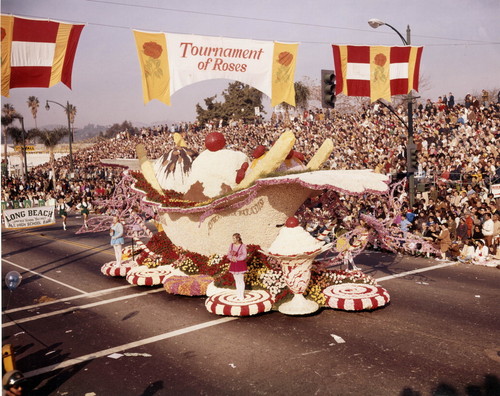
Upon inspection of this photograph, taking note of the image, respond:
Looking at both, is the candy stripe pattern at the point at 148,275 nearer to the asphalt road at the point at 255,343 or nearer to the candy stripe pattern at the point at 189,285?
the asphalt road at the point at 255,343

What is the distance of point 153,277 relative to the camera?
12.1 m

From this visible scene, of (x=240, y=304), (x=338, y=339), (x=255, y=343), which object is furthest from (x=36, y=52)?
(x=338, y=339)

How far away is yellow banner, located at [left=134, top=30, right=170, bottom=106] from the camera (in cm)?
1177

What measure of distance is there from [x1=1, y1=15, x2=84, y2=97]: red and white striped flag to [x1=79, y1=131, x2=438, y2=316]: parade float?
3657 mm

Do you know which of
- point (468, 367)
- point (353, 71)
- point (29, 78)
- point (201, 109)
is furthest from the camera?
point (201, 109)

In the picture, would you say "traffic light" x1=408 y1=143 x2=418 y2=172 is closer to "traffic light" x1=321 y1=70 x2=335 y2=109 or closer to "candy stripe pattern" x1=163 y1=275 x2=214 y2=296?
"traffic light" x1=321 y1=70 x2=335 y2=109

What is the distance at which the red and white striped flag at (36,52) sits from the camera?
8.98m

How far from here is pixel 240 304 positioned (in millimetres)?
9617

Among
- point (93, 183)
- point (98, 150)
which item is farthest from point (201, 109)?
point (93, 183)

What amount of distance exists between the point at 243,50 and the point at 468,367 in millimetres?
9704

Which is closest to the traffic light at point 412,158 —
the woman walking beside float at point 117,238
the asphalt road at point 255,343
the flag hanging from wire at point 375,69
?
the flag hanging from wire at point 375,69

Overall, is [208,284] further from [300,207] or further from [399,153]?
[399,153]

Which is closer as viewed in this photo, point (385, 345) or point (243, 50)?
point (385, 345)

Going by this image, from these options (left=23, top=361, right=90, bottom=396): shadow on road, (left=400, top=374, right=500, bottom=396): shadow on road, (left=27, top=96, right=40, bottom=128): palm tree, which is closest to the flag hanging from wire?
(left=400, top=374, right=500, bottom=396): shadow on road
